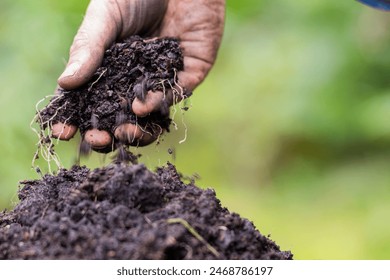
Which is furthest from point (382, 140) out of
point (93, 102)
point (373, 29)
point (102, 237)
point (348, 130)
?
point (102, 237)

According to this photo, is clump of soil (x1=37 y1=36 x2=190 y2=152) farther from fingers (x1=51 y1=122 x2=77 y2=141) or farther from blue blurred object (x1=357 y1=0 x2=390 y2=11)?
blue blurred object (x1=357 y1=0 x2=390 y2=11)

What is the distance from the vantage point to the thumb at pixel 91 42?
2.08 metres

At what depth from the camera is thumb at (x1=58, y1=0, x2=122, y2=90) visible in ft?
6.81

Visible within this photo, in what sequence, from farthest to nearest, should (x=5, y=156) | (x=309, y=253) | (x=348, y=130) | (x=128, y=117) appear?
(x=348, y=130) < (x=5, y=156) < (x=309, y=253) < (x=128, y=117)

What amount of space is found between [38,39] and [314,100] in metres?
1.98

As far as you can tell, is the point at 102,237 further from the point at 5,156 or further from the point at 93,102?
the point at 5,156

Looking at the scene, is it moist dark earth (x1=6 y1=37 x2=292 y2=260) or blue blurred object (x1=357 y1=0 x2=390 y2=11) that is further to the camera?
blue blurred object (x1=357 y1=0 x2=390 y2=11)

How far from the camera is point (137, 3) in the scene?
2.55 m

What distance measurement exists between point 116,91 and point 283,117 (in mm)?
2084

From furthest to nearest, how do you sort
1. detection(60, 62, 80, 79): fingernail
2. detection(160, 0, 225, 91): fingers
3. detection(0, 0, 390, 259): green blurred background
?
detection(0, 0, 390, 259): green blurred background → detection(160, 0, 225, 91): fingers → detection(60, 62, 80, 79): fingernail

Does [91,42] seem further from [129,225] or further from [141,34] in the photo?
[129,225]

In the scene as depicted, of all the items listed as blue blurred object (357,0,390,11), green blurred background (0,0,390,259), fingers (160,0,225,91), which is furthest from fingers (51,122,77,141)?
green blurred background (0,0,390,259)

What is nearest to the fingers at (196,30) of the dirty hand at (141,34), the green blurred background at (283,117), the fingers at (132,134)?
the dirty hand at (141,34)
